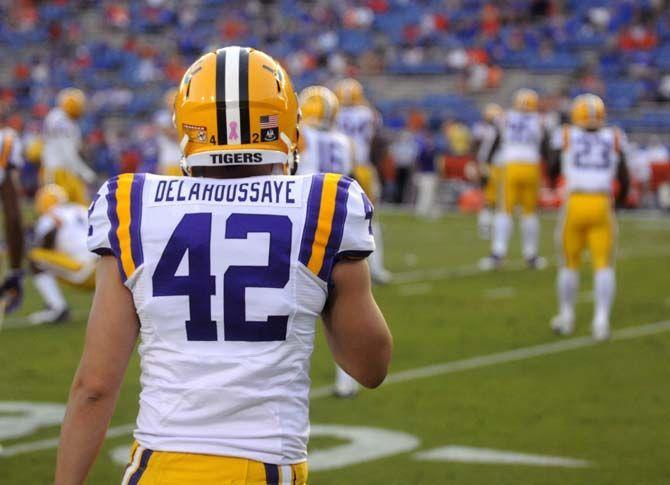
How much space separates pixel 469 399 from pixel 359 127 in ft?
25.6

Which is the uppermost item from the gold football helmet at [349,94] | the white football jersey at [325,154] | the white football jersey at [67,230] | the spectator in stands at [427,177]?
the white football jersey at [325,154]

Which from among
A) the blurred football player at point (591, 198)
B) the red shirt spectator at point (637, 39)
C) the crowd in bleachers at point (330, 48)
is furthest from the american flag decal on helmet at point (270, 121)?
the red shirt spectator at point (637, 39)

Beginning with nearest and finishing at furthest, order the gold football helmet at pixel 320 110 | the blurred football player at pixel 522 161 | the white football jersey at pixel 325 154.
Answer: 1. the white football jersey at pixel 325 154
2. the gold football helmet at pixel 320 110
3. the blurred football player at pixel 522 161

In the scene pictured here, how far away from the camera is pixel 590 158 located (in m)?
9.50

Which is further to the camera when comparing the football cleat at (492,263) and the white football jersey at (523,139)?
the white football jersey at (523,139)

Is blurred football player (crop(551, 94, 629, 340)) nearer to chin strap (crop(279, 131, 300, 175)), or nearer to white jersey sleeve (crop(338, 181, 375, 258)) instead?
chin strap (crop(279, 131, 300, 175))

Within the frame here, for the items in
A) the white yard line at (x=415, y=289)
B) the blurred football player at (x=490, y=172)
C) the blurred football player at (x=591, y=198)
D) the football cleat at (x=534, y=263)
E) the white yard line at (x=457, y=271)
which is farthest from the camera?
the blurred football player at (x=490, y=172)

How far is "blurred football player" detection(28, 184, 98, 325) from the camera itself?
10.1 m

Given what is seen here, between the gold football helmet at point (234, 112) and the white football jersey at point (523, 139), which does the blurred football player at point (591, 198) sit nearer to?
the white football jersey at point (523, 139)

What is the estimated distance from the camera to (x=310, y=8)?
100ft

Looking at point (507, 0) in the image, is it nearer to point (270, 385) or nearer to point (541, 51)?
point (541, 51)

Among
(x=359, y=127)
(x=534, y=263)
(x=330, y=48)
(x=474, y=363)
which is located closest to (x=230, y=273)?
(x=474, y=363)

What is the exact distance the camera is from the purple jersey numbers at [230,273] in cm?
238

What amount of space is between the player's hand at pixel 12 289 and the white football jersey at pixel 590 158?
486 centimetres
